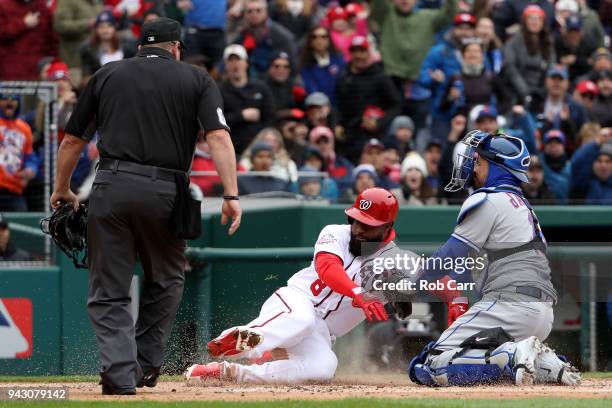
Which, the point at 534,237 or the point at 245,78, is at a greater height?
the point at 245,78

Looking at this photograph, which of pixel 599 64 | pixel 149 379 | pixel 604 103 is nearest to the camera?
pixel 149 379

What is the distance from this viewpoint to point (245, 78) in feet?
42.5

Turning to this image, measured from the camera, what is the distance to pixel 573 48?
48.5ft

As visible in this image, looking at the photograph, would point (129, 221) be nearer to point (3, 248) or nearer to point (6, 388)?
point (6, 388)

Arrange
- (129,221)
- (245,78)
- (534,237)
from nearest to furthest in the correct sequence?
1. (129,221)
2. (534,237)
3. (245,78)

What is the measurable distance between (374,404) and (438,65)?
8139 mm

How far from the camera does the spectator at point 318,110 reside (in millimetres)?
13383

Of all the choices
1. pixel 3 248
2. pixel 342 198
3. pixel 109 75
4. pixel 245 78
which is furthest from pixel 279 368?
pixel 245 78

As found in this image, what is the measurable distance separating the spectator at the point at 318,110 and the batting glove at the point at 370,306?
6.25m

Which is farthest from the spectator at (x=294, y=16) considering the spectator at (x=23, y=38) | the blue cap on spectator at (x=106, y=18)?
the spectator at (x=23, y=38)

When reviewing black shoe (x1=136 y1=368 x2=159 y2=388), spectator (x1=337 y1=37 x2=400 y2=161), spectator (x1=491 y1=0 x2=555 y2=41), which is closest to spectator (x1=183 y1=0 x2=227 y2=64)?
spectator (x1=337 y1=37 x2=400 y2=161)

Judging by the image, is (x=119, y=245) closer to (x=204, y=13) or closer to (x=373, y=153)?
(x=373, y=153)

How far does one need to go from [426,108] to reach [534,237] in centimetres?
669

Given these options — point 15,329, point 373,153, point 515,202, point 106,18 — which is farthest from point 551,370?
point 106,18
